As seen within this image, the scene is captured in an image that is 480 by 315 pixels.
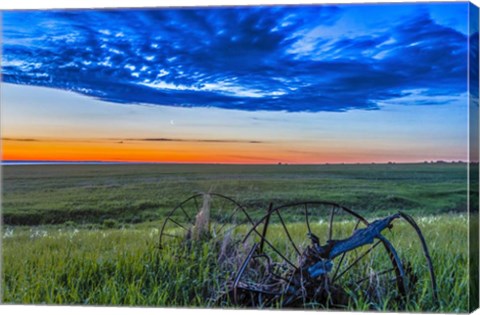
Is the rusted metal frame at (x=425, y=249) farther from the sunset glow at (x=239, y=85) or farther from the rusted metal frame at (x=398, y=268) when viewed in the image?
the sunset glow at (x=239, y=85)

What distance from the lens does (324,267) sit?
28.6 ft

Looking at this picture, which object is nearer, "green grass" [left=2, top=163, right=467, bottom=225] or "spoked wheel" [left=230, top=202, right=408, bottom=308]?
"spoked wheel" [left=230, top=202, right=408, bottom=308]

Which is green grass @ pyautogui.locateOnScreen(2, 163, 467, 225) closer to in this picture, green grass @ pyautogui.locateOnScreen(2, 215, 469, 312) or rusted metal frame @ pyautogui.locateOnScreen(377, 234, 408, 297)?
green grass @ pyautogui.locateOnScreen(2, 215, 469, 312)

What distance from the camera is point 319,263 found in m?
8.73

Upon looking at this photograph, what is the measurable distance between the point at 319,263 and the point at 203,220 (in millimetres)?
1146

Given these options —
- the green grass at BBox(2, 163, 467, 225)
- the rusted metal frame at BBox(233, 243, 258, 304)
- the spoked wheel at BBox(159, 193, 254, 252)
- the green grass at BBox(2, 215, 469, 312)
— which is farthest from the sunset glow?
the rusted metal frame at BBox(233, 243, 258, 304)

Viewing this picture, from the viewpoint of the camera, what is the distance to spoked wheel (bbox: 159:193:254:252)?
916cm

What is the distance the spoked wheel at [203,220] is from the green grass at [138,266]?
10cm

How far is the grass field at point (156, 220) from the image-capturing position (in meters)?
8.77

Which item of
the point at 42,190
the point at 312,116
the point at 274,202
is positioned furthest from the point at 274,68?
the point at 42,190

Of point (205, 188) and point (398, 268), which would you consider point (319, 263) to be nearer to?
point (398, 268)

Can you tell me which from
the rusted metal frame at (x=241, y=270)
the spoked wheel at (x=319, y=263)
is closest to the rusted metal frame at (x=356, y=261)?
the spoked wheel at (x=319, y=263)

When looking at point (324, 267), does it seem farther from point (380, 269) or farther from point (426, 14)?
point (426, 14)

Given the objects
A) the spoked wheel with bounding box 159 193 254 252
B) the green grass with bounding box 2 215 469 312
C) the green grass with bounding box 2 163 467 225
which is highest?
the green grass with bounding box 2 163 467 225
